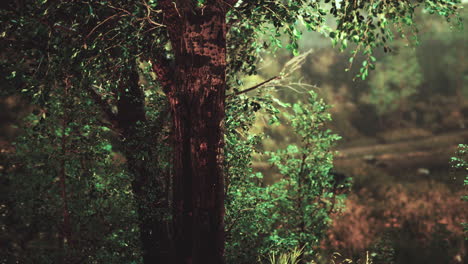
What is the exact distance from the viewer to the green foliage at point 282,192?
5.84 metres

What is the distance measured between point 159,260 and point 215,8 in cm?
445

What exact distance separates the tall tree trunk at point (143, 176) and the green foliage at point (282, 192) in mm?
1214

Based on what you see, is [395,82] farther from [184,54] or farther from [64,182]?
[64,182]

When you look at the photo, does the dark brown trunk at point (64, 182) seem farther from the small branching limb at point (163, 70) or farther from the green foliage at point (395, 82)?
the green foliage at point (395, 82)

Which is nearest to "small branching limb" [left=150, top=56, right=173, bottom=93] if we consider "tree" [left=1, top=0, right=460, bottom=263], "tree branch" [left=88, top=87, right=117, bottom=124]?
"tree" [left=1, top=0, right=460, bottom=263]

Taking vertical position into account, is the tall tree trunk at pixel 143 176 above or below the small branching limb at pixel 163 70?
below

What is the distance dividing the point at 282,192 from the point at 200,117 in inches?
132

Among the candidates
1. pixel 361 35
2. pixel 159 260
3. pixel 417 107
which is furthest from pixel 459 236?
pixel 417 107

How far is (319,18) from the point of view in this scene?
4832 mm

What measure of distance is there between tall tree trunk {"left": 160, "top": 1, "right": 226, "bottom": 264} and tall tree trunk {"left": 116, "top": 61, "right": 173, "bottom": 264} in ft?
4.06

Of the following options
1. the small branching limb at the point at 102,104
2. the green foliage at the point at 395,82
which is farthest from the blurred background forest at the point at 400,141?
the small branching limb at the point at 102,104

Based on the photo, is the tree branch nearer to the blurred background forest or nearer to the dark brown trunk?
the dark brown trunk

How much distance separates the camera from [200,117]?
428 centimetres

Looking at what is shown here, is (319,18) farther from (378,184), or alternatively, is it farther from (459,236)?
(378,184)
